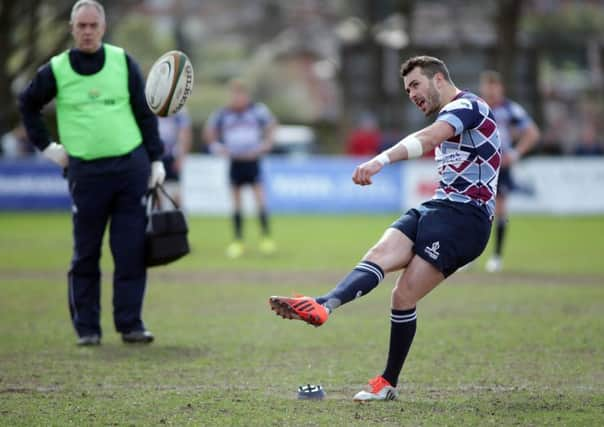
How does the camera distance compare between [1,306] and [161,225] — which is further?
[1,306]

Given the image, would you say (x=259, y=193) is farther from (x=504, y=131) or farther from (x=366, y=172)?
(x=366, y=172)

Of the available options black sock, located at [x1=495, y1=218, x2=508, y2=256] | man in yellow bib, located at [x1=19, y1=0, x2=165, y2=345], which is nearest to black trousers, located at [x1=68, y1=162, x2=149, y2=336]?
man in yellow bib, located at [x1=19, y1=0, x2=165, y2=345]

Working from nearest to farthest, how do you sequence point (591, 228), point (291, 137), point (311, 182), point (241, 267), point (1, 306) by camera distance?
point (1, 306), point (241, 267), point (591, 228), point (311, 182), point (291, 137)

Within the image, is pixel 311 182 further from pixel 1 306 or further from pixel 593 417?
pixel 593 417

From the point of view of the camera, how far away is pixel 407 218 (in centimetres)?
682

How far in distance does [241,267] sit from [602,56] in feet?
115

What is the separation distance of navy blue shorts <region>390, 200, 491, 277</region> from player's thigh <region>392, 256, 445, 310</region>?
4 centimetres

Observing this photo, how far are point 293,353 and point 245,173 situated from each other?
853 cm

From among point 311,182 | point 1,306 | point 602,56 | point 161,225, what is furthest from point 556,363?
point 602,56

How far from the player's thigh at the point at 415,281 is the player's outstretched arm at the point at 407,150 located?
689mm

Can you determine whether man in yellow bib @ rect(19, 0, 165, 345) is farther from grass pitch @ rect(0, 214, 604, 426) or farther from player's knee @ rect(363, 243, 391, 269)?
player's knee @ rect(363, 243, 391, 269)

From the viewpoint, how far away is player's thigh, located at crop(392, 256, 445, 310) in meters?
6.66

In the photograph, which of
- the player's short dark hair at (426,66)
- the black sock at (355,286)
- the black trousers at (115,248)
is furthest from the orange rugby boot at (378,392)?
the black trousers at (115,248)

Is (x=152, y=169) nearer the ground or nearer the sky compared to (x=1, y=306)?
nearer the sky
